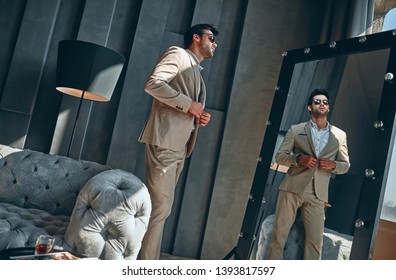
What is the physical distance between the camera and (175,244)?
3.23m

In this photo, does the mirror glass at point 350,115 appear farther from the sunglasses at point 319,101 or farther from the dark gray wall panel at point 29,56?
the dark gray wall panel at point 29,56

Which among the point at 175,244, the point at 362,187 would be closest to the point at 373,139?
the point at 362,187

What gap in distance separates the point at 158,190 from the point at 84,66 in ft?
3.28

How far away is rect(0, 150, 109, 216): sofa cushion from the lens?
82.4 inches

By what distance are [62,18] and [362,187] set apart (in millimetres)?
2586

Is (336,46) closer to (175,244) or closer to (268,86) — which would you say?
(268,86)

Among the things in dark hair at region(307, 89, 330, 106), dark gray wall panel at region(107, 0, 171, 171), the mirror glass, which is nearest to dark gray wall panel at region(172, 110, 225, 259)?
dark gray wall panel at region(107, 0, 171, 171)

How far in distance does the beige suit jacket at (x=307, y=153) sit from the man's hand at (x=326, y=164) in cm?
2

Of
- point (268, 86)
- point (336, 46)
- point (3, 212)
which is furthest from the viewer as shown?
point (268, 86)

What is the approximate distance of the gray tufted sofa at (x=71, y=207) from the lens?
170 cm

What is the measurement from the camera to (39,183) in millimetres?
2115

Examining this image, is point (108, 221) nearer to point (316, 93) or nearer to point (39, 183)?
point (39, 183)

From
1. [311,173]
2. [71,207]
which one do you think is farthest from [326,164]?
[71,207]

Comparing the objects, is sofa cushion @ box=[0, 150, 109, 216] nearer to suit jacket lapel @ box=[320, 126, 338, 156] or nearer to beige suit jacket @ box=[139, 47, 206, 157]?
beige suit jacket @ box=[139, 47, 206, 157]
